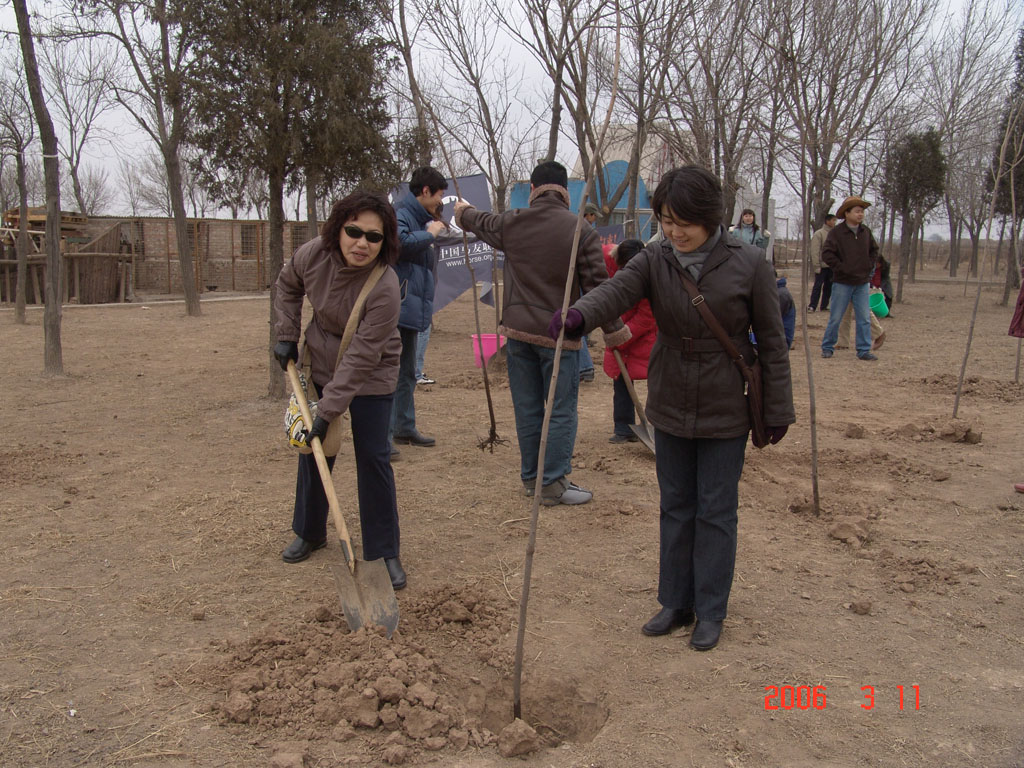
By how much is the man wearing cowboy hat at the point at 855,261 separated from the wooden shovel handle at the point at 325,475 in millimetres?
7891

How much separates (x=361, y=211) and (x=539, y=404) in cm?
179

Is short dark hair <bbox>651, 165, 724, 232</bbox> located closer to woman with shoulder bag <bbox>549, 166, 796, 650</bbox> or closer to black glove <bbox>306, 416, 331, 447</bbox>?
woman with shoulder bag <bbox>549, 166, 796, 650</bbox>

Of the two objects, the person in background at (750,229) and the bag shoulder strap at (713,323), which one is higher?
the person in background at (750,229)

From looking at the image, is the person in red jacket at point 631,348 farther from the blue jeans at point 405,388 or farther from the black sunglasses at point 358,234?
the black sunglasses at point 358,234

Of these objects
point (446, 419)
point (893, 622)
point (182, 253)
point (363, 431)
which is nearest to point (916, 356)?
point (446, 419)

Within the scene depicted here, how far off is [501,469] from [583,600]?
2068 millimetres

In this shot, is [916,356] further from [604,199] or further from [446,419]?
[446,419]

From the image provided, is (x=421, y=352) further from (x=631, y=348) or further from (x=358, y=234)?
(x=358, y=234)

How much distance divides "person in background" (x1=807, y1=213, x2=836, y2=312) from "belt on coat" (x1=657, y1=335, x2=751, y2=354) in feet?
40.5

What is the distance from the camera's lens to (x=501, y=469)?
566 cm

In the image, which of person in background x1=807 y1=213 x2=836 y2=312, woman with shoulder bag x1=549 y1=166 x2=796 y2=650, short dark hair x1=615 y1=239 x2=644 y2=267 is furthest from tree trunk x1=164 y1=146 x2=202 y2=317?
woman with shoulder bag x1=549 y1=166 x2=796 y2=650

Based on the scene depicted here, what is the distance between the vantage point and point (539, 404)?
4918 millimetres

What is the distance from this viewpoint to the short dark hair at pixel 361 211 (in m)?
3.55

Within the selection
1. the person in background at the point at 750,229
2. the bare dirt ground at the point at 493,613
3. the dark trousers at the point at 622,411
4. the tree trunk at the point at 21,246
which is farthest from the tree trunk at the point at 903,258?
the tree trunk at the point at 21,246
